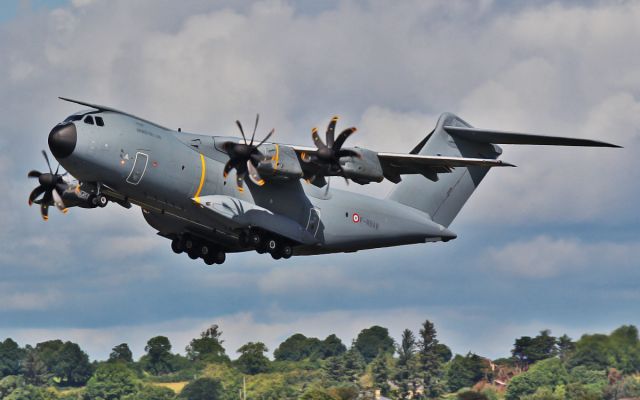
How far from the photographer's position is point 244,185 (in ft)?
104

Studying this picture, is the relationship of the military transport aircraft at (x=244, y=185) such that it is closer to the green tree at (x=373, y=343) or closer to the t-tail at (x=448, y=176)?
the t-tail at (x=448, y=176)

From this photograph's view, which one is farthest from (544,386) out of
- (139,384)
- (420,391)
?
(139,384)

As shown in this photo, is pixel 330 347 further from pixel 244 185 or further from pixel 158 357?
pixel 244 185

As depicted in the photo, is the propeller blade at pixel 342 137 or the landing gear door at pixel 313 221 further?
the landing gear door at pixel 313 221

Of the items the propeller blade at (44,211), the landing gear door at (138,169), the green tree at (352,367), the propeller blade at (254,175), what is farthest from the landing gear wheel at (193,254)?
the green tree at (352,367)

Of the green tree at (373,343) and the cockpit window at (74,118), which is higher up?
the green tree at (373,343)

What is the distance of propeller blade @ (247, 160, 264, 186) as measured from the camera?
3033 centimetres

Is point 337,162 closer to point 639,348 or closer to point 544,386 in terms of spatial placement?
point 639,348

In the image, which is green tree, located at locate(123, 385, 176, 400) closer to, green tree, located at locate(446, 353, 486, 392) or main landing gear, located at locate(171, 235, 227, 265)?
green tree, located at locate(446, 353, 486, 392)

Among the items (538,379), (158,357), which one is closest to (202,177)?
(538,379)

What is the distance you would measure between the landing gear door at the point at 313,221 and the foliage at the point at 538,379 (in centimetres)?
3469

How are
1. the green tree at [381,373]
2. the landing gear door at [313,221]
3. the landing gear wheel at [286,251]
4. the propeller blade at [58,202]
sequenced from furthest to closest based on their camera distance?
the green tree at [381,373] < the landing gear door at [313,221] < the propeller blade at [58,202] < the landing gear wheel at [286,251]

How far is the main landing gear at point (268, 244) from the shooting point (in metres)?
31.8

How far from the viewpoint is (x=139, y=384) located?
74938 millimetres
